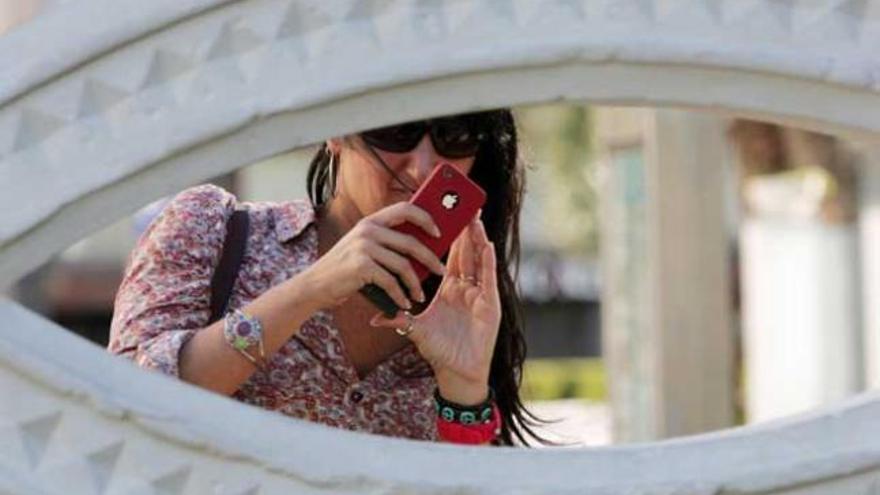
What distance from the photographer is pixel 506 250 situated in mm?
2352

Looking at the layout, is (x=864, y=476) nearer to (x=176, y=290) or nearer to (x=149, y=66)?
(x=149, y=66)

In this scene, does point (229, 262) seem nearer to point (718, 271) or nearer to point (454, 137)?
point (454, 137)

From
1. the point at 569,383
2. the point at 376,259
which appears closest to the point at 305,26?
the point at 376,259

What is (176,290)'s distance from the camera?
2.10 m

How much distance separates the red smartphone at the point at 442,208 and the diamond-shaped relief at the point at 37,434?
0.51 meters

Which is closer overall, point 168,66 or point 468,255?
point 168,66

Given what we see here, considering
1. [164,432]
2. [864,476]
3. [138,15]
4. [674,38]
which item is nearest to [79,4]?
[138,15]

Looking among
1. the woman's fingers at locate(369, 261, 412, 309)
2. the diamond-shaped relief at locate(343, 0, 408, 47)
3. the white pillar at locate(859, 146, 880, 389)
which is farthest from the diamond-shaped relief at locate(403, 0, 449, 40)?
the white pillar at locate(859, 146, 880, 389)

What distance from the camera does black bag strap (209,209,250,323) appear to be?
2.14 meters

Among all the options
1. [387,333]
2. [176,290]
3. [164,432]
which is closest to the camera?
[164,432]

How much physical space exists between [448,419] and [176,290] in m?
0.30

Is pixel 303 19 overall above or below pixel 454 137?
below

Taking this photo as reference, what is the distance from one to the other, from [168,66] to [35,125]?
95mm

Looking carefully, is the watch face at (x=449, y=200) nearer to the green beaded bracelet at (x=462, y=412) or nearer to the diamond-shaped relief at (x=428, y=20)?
the green beaded bracelet at (x=462, y=412)
